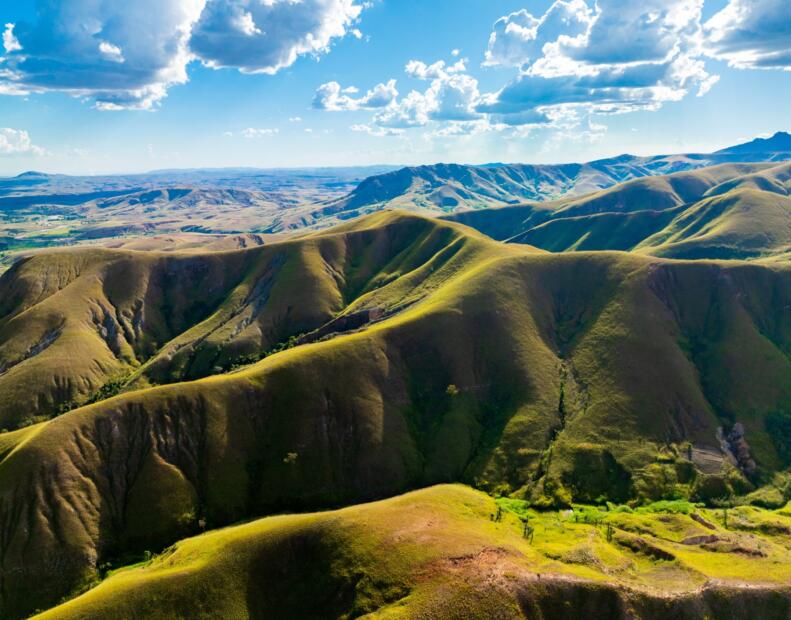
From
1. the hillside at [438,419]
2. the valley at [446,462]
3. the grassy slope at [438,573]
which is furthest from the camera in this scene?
the hillside at [438,419]

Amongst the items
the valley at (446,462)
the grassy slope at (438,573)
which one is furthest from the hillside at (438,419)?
the grassy slope at (438,573)

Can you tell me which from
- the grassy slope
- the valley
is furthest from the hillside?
the grassy slope

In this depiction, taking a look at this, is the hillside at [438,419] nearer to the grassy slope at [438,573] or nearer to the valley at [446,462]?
the valley at [446,462]

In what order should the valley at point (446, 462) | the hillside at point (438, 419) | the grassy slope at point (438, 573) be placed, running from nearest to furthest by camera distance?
the grassy slope at point (438, 573), the valley at point (446, 462), the hillside at point (438, 419)

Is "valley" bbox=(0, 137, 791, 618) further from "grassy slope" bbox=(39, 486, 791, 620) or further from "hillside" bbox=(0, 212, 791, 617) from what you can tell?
"hillside" bbox=(0, 212, 791, 617)

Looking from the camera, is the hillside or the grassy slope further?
the hillside

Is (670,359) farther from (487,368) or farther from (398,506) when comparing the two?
(398,506)

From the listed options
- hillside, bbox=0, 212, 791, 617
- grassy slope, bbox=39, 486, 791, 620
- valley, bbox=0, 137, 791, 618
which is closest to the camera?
grassy slope, bbox=39, 486, 791, 620
